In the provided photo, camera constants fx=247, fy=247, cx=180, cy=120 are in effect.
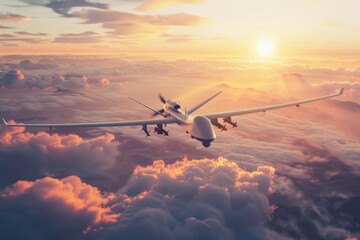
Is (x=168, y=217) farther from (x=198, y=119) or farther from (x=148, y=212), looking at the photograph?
(x=198, y=119)

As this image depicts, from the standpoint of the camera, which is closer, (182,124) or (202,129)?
(202,129)

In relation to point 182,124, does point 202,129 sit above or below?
above

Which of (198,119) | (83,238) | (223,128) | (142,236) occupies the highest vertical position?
(198,119)

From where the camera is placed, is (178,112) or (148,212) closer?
(178,112)

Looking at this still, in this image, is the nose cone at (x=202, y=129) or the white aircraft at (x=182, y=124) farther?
the white aircraft at (x=182, y=124)

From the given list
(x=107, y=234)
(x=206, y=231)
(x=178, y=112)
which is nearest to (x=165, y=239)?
(x=206, y=231)

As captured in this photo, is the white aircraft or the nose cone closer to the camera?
the nose cone

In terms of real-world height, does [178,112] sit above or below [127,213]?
above

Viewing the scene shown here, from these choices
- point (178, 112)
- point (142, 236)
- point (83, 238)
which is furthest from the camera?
point (83, 238)
